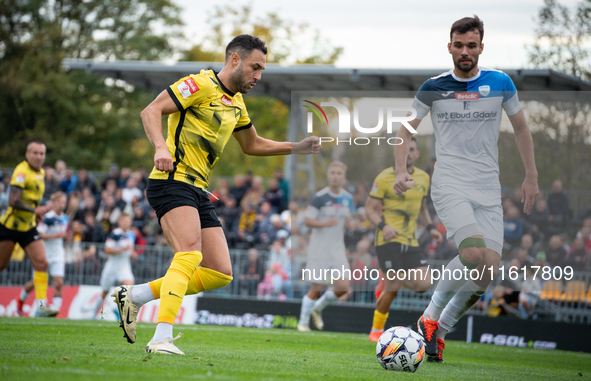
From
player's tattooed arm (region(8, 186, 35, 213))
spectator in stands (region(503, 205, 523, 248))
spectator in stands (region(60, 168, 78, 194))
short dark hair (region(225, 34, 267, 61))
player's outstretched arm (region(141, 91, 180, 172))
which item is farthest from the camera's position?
spectator in stands (region(60, 168, 78, 194))

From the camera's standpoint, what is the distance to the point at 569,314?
38.9ft

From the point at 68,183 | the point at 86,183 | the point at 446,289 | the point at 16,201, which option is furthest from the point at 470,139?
the point at 68,183

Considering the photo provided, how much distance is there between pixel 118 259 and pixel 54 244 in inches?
51.9

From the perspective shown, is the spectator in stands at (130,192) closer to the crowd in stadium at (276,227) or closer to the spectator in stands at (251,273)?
the crowd in stadium at (276,227)

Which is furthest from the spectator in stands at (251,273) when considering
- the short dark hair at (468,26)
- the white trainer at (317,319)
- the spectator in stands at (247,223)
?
the short dark hair at (468,26)

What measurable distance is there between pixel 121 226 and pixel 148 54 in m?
22.1

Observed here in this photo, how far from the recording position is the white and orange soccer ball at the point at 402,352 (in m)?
5.48

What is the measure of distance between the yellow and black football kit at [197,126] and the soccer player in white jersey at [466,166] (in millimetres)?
2064

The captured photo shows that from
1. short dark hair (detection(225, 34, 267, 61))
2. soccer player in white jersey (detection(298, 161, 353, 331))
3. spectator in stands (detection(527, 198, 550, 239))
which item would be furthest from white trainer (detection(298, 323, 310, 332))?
short dark hair (detection(225, 34, 267, 61))

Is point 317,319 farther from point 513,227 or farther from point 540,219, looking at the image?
point 540,219

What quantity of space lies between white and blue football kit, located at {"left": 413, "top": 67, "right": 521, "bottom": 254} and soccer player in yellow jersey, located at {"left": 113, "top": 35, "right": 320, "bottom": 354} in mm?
2152

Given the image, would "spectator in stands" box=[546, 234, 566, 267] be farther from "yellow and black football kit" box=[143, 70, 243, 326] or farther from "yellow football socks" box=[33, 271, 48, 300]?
"yellow football socks" box=[33, 271, 48, 300]

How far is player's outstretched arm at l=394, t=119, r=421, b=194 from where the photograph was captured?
684 cm

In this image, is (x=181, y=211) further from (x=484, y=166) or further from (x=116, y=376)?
(x=484, y=166)
